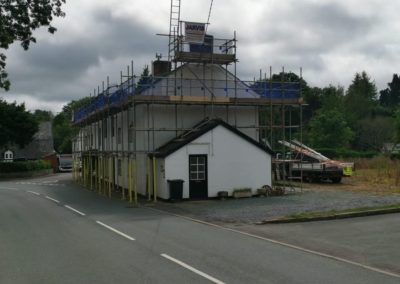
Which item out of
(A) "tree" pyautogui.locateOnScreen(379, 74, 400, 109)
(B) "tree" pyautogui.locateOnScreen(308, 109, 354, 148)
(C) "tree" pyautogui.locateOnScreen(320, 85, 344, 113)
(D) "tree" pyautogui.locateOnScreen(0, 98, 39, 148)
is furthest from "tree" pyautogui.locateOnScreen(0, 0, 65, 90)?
(A) "tree" pyautogui.locateOnScreen(379, 74, 400, 109)

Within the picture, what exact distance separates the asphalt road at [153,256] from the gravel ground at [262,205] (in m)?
1.92

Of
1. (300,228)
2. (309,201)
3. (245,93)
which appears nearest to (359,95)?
(245,93)

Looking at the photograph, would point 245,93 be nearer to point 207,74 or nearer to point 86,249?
point 207,74

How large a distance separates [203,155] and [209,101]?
9.44ft

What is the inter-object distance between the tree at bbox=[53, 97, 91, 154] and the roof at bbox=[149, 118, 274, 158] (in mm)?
68181

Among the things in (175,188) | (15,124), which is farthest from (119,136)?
(15,124)

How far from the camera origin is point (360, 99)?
107 metres

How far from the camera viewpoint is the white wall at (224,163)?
25547 mm

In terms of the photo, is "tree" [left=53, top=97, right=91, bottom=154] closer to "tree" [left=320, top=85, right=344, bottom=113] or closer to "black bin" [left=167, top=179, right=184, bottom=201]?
"tree" [left=320, top=85, right=344, bottom=113]

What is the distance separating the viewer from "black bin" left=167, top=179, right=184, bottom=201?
24750 millimetres

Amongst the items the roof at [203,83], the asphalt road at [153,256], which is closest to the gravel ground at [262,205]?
the asphalt road at [153,256]

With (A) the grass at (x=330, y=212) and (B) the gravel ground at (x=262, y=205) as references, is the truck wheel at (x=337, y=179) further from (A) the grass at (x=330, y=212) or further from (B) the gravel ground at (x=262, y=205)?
(A) the grass at (x=330, y=212)

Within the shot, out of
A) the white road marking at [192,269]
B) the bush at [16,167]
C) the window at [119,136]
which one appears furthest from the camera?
the bush at [16,167]

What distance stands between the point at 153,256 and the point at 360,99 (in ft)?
336
